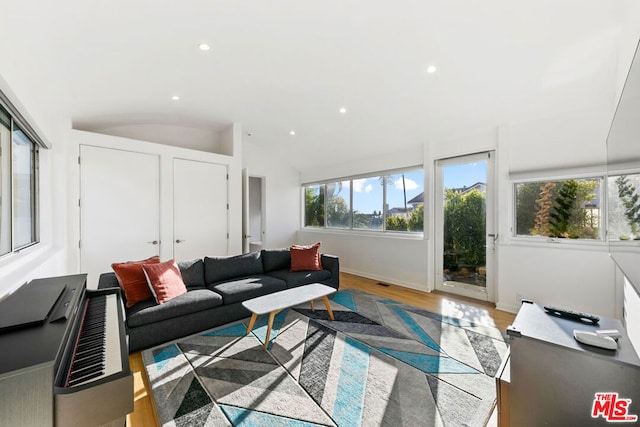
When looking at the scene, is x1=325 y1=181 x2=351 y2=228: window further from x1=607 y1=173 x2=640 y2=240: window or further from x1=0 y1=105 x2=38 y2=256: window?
x1=0 y1=105 x2=38 y2=256: window

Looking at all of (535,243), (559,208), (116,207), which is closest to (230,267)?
(116,207)

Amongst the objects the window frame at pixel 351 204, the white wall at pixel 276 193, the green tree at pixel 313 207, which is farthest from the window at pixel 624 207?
the white wall at pixel 276 193

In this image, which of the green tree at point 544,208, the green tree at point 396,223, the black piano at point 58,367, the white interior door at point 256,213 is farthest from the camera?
the white interior door at point 256,213

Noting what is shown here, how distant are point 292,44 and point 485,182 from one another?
10.3ft

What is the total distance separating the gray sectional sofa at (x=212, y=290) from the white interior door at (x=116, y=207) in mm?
1050

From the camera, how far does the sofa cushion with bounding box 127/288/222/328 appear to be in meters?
2.38

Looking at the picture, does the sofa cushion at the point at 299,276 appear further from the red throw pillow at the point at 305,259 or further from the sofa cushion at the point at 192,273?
the sofa cushion at the point at 192,273

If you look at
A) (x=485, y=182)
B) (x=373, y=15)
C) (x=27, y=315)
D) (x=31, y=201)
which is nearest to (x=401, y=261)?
(x=485, y=182)

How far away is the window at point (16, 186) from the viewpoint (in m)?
1.84

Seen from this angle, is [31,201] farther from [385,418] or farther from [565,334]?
[565,334]

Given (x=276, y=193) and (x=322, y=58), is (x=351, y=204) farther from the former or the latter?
(x=322, y=58)

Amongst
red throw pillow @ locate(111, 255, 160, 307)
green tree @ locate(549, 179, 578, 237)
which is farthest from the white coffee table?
green tree @ locate(549, 179, 578, 237)

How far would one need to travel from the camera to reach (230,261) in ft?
11.7

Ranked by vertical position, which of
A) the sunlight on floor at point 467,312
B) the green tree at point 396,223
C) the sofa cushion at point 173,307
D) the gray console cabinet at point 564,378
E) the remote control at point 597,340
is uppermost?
the green tree at point 396,223
